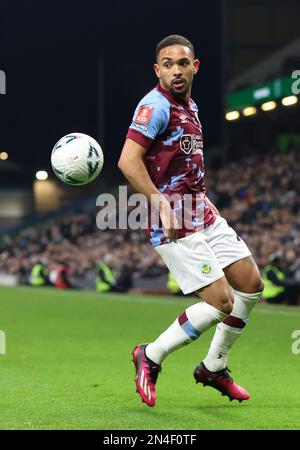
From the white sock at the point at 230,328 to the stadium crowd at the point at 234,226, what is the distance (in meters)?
12.9

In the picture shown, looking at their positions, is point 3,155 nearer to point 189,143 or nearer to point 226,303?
point 189,143

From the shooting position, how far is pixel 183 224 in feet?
19.6

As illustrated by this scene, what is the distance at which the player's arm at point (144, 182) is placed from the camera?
571 cm

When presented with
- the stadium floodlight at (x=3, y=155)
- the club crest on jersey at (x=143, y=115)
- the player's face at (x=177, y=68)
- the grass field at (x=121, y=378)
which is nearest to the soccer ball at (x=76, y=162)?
the club crest on jersey at (x=143, y=115)

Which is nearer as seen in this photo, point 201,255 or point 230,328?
point 201,255

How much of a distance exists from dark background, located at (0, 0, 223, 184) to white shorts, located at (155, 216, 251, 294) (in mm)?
27928

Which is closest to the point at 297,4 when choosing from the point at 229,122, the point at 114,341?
the point at 229,122

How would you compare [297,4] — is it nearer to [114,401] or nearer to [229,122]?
[229,122]

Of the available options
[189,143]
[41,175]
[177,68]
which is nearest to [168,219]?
A: [189,143]

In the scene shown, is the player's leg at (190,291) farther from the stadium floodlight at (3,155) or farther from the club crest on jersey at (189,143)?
the stadium floodlight at (3,155)

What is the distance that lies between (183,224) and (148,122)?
2.15 ft

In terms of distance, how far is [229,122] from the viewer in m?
34.4

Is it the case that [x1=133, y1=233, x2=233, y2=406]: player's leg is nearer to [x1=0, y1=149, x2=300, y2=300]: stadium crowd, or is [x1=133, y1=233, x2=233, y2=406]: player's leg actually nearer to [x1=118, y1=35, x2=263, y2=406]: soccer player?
[x1=118, y1=35, x2=263, y2=406]: soccer player

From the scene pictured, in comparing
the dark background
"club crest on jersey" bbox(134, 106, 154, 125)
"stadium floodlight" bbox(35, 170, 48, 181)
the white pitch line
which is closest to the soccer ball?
"club crest on jersey" bbox(134, 106, 154, 125)
